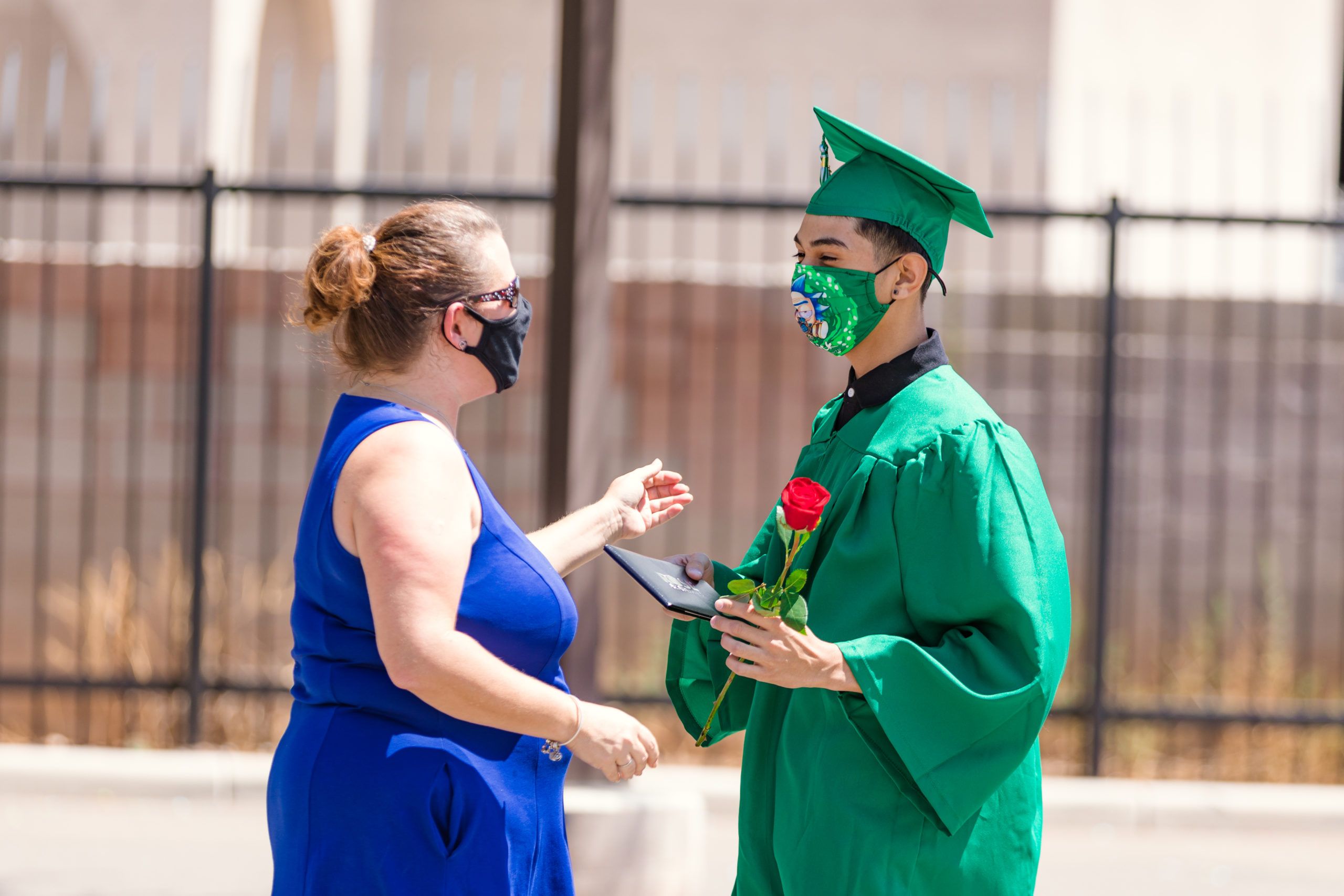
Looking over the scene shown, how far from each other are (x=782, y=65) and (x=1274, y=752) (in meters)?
5.45

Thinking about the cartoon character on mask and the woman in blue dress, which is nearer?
the woman in blue dress

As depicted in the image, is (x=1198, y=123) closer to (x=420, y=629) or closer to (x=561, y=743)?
(x=561, y=743)

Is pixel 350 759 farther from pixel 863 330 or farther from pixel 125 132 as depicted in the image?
pixel 125 132

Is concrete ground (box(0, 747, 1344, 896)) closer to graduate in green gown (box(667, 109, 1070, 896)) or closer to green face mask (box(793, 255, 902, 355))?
graduate in green gown (box(667, 109, 1070, 896))

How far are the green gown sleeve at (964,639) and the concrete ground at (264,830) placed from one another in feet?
8.75

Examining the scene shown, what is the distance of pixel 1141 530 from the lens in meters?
7.08

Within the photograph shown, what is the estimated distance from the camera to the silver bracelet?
204cm

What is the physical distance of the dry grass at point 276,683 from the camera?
6.30 meters

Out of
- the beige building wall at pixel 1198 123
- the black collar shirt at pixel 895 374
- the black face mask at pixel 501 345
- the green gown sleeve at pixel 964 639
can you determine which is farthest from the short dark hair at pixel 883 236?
the beige building wall at pixel 1198 123

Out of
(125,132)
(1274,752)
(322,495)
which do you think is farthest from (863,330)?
(125,132)

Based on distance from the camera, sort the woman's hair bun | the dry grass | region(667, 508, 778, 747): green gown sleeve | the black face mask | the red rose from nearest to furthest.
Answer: the red rose → the woman's hair bun → the black face mask → region(667, 508, 778, 747): green gown sleeve → the dry grass

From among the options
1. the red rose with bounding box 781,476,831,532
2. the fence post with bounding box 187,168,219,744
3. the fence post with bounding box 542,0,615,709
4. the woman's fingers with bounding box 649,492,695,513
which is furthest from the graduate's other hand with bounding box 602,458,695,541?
the fence post with bounding box 187,168,219,744

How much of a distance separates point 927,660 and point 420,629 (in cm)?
74

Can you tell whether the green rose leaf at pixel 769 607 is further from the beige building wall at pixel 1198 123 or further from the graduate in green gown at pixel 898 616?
the beige building wall at pixel 1198 123
